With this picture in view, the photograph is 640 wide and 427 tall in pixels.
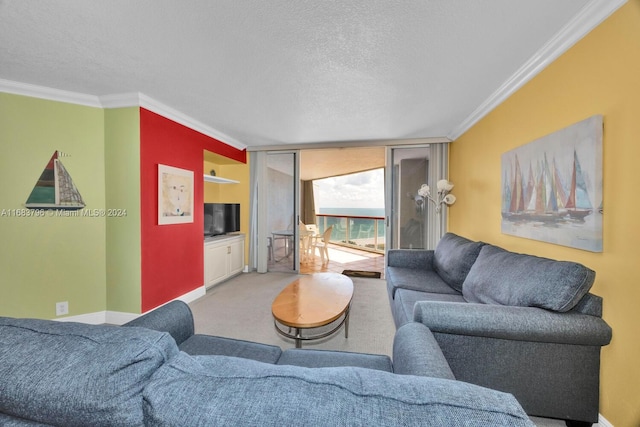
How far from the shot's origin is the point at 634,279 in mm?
1243

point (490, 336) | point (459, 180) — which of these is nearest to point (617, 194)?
point (490, 336)

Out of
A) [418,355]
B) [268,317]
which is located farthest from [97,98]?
[418,355]

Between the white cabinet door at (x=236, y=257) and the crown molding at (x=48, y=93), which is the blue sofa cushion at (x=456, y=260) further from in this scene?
the crown molding at (x=48, y=93)

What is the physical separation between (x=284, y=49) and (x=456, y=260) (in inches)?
98.3

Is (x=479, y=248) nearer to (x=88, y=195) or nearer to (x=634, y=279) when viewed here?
(x=634, y=279)

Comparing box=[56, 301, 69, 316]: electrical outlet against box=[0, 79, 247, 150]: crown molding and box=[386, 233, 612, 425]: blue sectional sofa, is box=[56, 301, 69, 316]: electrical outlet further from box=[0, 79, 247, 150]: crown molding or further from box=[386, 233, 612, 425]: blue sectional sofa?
box=[386, 233, 612, 425]: blue sectional sofa

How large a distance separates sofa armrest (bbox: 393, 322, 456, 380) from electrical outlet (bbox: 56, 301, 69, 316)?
3329 millimetres

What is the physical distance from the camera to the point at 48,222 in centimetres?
240

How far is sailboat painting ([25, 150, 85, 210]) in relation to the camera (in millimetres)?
Result: 2340

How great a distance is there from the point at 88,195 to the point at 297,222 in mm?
3011

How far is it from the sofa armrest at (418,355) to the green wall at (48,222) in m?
3.20

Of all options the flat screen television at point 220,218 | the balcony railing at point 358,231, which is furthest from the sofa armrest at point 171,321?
the balcony railing at point 358,231

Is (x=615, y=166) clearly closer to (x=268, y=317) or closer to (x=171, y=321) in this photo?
(x=171, y=321)

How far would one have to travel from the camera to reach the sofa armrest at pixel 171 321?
128 centimetres
